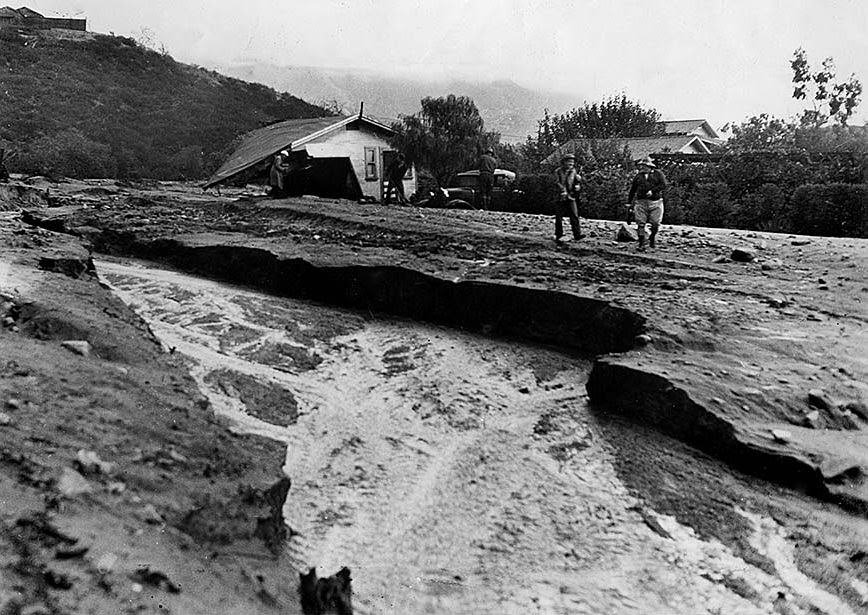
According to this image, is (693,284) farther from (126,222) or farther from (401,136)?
(401,136)

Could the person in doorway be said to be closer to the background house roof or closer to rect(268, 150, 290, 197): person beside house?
rect(268, 150, 290, 197): person beside house

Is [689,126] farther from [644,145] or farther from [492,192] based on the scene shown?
[492,192]

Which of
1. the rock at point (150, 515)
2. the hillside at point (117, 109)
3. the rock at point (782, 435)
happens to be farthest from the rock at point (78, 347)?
the hillside at point (117, 109)

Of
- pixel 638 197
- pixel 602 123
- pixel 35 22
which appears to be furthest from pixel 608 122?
pixel 35 22

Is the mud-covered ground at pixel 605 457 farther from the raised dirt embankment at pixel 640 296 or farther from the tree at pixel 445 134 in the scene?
the tree at pixel 445 134

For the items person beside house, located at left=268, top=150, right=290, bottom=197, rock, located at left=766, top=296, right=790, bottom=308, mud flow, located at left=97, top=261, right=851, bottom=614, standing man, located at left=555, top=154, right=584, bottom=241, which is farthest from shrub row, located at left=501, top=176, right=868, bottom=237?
mud flow, located at left=97, top=261, right=851, bottom=614
